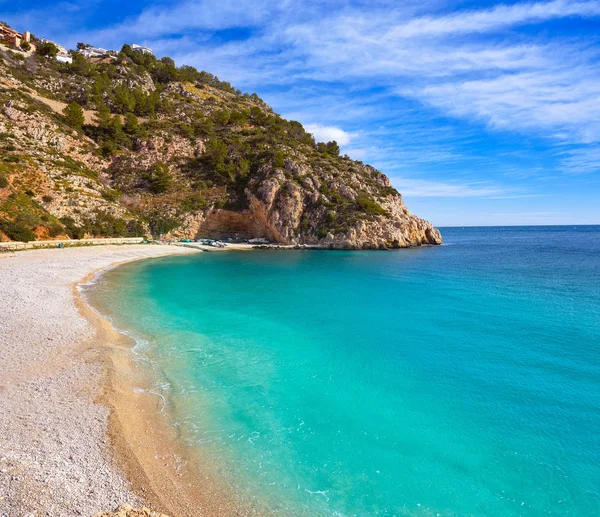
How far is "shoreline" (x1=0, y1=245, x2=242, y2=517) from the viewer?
6.33 meters

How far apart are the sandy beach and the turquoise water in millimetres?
1943

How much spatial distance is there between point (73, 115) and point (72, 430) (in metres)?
78.5

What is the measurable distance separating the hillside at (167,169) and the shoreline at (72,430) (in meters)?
41.1

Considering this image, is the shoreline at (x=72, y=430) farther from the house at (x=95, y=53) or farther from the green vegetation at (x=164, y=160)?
the house at (x=95, y=53)

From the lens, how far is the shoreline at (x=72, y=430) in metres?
6.33

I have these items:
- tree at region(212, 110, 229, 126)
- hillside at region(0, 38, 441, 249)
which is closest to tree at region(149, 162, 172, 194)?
hillside at region(0, 38, 441, 249)

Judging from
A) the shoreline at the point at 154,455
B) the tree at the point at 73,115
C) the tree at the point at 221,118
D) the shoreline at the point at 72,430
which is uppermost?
the tree at the point at 221,118

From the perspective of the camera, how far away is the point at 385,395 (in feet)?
37.9

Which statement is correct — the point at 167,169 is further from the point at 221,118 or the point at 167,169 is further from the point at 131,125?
the point at 221,118

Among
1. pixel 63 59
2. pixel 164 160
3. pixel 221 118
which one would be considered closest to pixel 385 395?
pixel 164 160

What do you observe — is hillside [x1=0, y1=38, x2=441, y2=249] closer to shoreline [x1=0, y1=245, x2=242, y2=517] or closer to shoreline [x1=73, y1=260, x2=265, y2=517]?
shoreline [x1=0, y1=245, x2=242, y2=517]

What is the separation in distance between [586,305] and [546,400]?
17.3 meters

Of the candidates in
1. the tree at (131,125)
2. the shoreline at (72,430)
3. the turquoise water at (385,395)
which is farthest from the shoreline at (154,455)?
the tree at (131,125)

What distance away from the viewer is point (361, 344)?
16.5 metres
